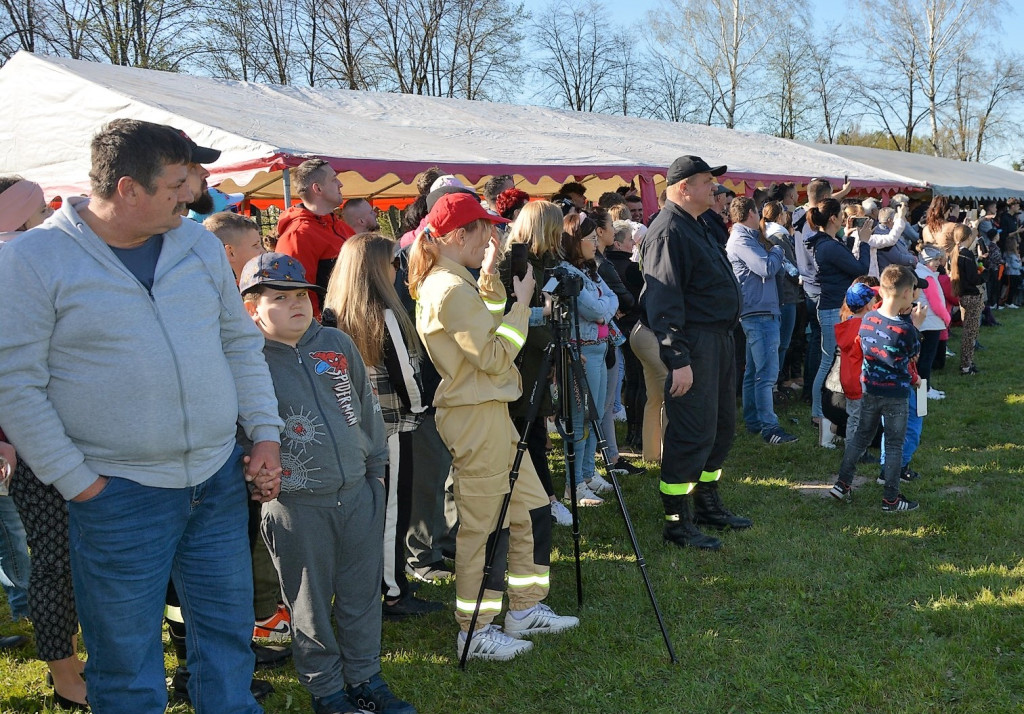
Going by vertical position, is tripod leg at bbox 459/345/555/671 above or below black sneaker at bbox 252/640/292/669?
above

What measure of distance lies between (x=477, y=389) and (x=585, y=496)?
93.1 inches

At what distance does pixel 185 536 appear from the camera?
240 cm

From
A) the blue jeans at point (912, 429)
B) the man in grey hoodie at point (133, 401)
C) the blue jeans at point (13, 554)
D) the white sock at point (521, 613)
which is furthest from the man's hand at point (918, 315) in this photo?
the blue jeans at point (13, 554)

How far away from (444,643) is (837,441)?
4.20 metres

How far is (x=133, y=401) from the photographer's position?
2.12 m

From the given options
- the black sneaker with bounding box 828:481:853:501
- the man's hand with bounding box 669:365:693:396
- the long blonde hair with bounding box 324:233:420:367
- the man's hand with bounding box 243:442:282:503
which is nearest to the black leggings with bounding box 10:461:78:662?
the man's hand with bounding box 243:442:282:503

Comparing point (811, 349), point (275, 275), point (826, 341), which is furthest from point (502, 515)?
point (811, 349)

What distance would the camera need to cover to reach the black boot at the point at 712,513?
4.92 m

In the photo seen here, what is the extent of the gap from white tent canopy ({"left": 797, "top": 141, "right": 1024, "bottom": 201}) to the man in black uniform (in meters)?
16.4

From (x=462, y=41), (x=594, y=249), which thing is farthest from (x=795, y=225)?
(x=462, y=41)

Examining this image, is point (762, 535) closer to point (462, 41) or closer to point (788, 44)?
point (462, 41)

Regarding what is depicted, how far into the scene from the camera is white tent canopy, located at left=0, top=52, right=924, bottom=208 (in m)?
8.07

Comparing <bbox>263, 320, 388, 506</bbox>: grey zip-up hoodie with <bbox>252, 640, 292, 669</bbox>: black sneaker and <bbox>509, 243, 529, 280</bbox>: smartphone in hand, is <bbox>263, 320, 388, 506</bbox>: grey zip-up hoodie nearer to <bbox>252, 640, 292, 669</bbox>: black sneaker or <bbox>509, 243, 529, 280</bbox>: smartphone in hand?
<bbox>509, 243, 529, 280</bbox>: smartphone in hand

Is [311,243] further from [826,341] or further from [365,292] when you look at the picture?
[826,341]
